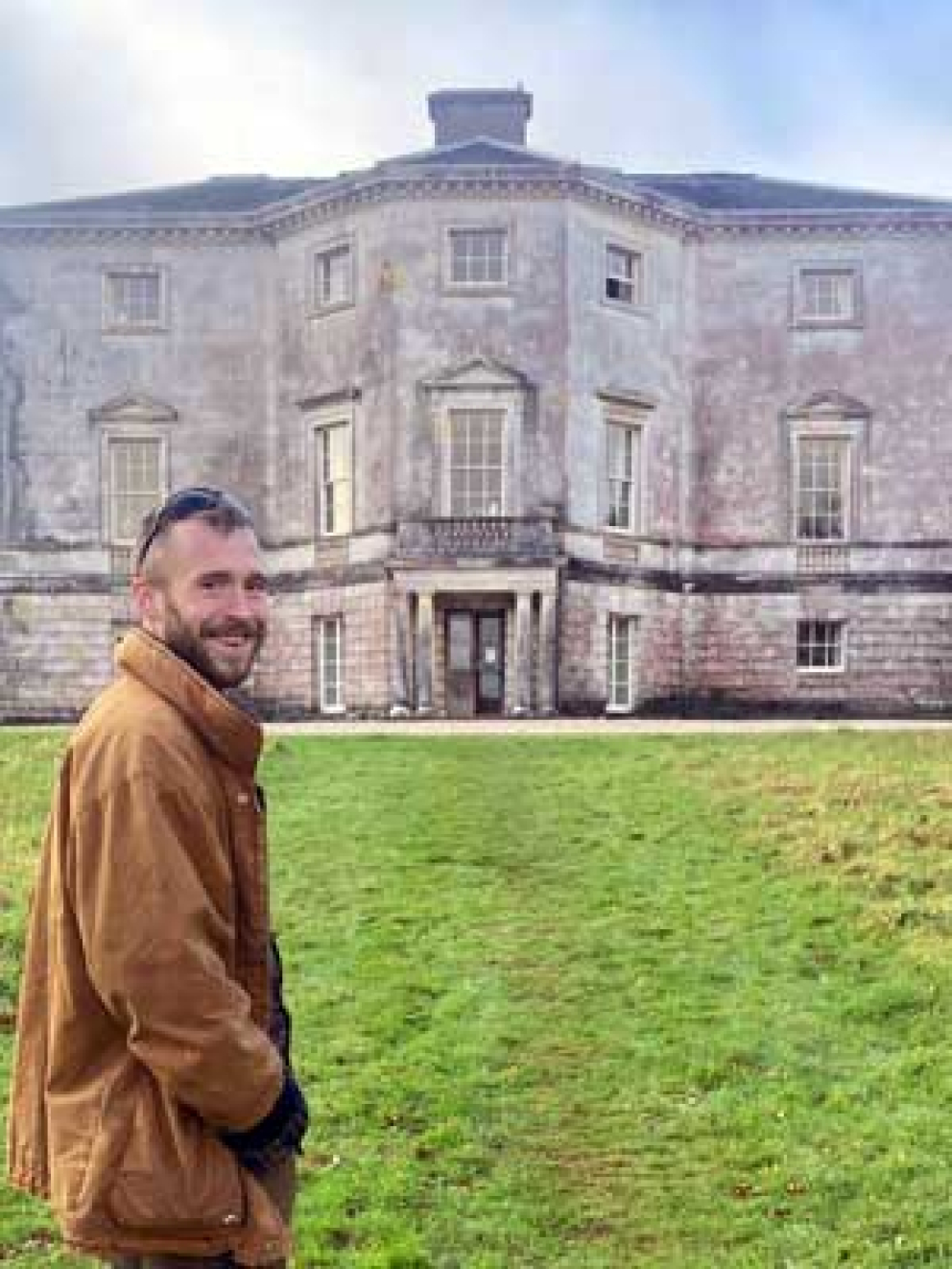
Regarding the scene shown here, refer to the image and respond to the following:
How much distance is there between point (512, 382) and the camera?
30.2 m

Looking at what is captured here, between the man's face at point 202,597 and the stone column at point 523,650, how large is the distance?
25501 mm

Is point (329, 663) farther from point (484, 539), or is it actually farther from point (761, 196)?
point (761, 196)

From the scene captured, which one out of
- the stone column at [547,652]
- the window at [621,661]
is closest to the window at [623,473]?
the window at [621,661]

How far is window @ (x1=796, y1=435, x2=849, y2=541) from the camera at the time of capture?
32844 mm

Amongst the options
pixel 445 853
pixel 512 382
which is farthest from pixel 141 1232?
pixel 512 382

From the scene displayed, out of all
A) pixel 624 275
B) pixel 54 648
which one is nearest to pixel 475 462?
pixel 624 275

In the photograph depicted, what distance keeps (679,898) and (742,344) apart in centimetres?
2350

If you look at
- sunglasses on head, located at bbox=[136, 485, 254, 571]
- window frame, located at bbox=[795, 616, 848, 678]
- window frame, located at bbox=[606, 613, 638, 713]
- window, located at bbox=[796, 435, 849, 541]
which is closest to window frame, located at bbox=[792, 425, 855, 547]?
window, located at bbox=[796, 435, 849, 541]

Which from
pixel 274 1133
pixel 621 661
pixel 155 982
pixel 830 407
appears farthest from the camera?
pixel 830 407

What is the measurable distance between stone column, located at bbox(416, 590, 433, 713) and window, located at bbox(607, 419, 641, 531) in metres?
4.45

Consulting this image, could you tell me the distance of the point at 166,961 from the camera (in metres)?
3.25

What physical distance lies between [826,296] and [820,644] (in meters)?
7.34

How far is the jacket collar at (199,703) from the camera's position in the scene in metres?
3.49

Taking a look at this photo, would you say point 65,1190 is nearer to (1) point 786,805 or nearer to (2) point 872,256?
(1) point 786,805
